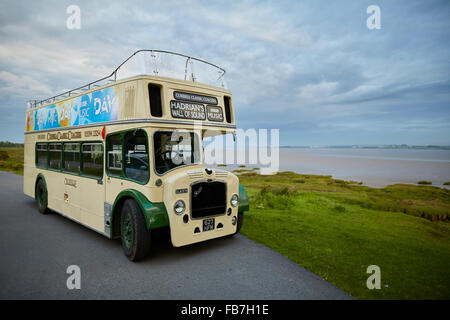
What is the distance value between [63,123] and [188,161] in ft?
15.8

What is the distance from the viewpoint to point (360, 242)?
6711mm

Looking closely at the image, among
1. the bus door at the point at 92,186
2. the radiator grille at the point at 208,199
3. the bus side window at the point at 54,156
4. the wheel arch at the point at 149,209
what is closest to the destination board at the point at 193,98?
the radiator grille at the point at 208,199

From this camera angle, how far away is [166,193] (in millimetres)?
5266

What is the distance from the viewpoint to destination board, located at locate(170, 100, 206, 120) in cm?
571

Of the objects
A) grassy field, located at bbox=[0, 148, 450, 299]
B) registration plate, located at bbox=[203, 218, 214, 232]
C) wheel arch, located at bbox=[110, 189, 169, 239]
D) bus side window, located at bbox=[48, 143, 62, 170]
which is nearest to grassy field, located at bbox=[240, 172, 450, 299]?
grassy field, located at bbox=[0, 148, 450, 299]

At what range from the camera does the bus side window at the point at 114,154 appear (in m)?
6.04

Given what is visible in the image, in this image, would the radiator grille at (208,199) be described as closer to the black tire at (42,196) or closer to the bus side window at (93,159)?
the bus side window at (93,159)

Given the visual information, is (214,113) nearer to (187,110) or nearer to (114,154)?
(187,110)

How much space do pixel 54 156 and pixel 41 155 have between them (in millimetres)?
1469

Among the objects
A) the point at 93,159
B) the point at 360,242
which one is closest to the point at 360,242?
the point at 360,242

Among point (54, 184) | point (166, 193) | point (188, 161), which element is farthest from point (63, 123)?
point (166, 193)

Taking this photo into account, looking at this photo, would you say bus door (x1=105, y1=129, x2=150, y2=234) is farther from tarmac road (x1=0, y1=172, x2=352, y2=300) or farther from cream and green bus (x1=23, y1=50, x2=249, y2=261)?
tarmac road (x1=0, y1=172, x2=352, y2=300)
